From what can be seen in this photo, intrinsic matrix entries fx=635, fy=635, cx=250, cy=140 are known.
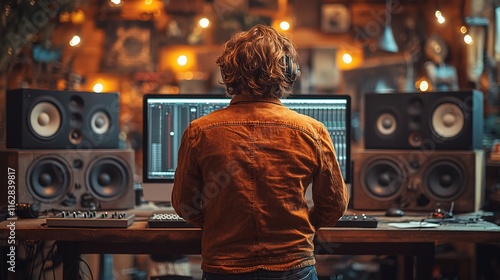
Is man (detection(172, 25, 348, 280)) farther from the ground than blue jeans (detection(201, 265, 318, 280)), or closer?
farther from the ground

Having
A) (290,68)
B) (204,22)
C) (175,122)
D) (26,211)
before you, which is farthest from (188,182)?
(204,22)

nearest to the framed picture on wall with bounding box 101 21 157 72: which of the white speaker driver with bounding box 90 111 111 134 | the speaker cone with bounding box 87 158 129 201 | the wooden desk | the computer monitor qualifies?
the white speaker driver with bounding box 90 111 111 134

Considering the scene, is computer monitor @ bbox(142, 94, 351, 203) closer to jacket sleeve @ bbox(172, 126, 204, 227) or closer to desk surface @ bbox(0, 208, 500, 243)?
desk surface @ bbox(0, 208, 500, 243)

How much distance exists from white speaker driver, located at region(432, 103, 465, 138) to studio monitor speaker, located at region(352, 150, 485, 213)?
108mm

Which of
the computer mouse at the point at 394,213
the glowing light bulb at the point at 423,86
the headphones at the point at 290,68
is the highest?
the glowing light bulb at the point at 423,86

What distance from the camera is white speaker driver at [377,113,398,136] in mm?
2973

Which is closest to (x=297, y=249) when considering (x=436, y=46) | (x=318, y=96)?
(x=318, y=96)

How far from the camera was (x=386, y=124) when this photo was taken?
299 centimetres

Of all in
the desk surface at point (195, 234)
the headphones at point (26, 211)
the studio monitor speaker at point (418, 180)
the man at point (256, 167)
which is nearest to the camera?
the man at point (256, 167)

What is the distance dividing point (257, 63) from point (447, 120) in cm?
142

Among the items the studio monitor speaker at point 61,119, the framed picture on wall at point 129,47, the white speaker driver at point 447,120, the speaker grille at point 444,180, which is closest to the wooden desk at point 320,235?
the speaker grille at point 444,180

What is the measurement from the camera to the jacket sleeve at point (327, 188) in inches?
74.4

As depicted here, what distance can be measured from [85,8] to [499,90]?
13.2 feet

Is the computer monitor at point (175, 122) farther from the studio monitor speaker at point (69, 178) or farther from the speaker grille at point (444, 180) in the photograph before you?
the speaker grille at point (444, 180)
